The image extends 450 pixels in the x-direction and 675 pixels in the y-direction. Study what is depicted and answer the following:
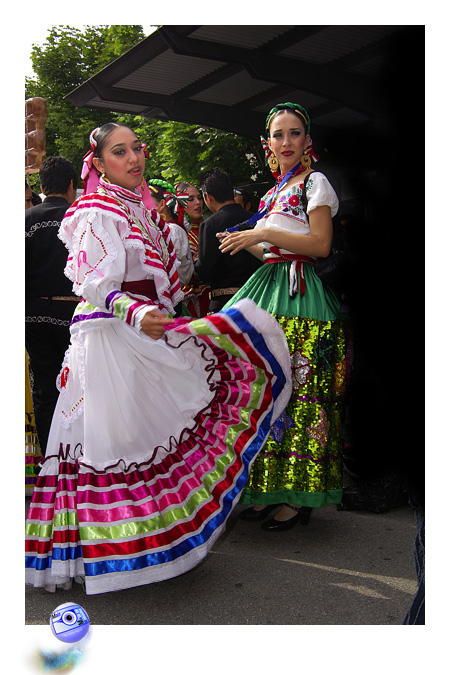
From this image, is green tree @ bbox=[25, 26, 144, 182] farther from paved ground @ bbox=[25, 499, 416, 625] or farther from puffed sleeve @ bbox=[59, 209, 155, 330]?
paved ground @ bbox=[25, 499, 416, 625]

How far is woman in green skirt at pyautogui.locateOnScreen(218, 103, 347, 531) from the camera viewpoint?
296cm

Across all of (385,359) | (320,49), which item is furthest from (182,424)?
(320,49)

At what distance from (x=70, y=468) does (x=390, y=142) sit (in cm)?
180

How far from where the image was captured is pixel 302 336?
298 cm

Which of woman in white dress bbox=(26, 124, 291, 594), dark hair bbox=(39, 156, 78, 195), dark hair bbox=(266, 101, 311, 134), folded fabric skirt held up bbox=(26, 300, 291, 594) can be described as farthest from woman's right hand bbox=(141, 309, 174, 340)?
dark hair bbox=(39, 156, 78, 195)

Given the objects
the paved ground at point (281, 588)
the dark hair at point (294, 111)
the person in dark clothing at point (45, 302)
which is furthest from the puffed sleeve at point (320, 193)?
the paved ground at point (281, 588)

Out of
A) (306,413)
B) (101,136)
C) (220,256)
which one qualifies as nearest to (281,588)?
(306,413)

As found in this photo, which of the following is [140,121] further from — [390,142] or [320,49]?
[390,142]

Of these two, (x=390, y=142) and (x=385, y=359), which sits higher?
(x=390, y=142)

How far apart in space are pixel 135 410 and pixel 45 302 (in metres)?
1.42

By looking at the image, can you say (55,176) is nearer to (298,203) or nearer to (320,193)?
(298,203)

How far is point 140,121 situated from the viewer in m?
6.97

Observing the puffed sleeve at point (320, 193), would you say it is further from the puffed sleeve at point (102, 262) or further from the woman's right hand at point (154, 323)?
the woman's right hand at point (154, 323)

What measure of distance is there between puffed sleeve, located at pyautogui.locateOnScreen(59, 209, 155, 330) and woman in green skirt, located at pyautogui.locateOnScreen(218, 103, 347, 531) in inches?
25.2
